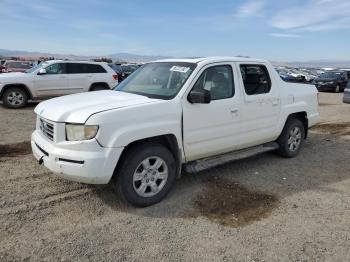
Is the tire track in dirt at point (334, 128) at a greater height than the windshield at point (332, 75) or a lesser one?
lesser

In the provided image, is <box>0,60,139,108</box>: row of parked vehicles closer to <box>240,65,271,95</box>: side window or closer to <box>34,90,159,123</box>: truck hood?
<box>34,90,159,123</box>: truck hood

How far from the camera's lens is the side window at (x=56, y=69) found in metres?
13.4

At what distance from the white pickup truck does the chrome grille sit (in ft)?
0.04

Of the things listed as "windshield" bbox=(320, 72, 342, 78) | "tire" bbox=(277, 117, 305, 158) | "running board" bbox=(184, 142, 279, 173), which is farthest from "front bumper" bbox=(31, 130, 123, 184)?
"windshield" bbox=(320, 72, 342, 78)

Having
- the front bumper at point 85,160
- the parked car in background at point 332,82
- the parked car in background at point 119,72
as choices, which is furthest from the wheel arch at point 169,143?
the parked car in background at point 332,82

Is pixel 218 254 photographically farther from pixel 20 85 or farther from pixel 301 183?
pixel 20 85

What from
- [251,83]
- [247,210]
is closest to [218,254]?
[247,210]

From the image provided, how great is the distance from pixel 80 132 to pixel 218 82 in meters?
2.13

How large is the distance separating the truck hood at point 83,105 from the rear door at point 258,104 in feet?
5.38

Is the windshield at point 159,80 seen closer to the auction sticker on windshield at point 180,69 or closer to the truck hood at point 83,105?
the auction sticker on windshield at point 180,69

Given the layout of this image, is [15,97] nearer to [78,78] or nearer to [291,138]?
[78,78]

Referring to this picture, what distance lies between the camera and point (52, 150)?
422 cm

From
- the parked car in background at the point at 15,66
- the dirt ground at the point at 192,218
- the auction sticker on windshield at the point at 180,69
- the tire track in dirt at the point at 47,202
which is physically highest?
the parked car in background at the point at 15,66

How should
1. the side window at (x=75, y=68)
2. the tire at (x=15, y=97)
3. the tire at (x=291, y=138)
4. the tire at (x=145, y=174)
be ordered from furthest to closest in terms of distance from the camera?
the side window at (x=75, y=68) → the tire at (x=15, y=97) → the tire at (x=291, y=138) → the tire at (x=145, y=174)
